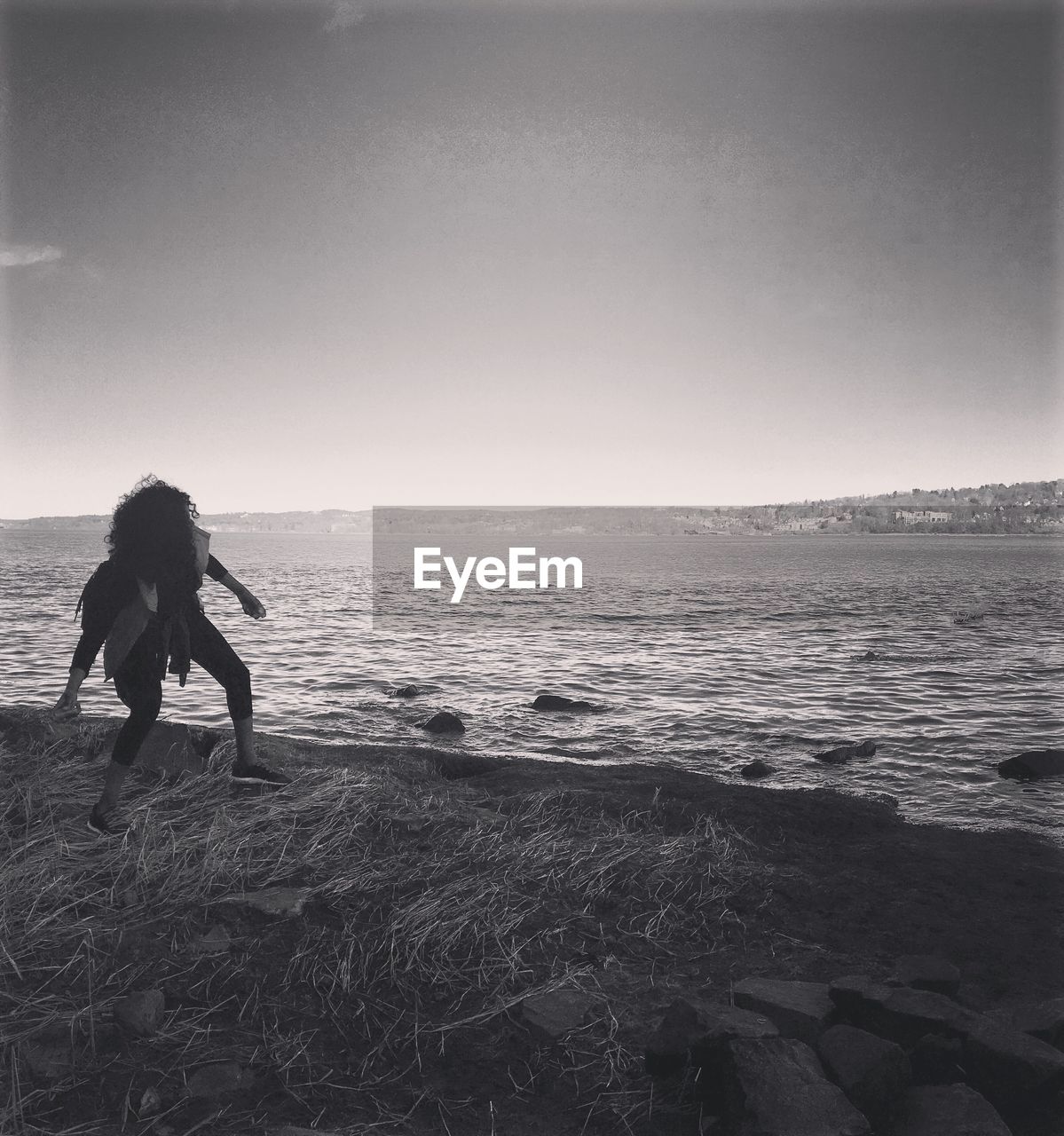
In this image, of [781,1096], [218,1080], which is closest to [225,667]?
[218,1080]

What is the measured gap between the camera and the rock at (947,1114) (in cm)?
312

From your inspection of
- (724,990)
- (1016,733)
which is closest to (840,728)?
(1016,733)

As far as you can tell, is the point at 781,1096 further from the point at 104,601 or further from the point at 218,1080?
the point at 104,601

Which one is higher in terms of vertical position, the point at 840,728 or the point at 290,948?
the point at 290,948

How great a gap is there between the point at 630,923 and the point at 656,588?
175 ft

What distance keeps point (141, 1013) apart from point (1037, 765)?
39.3ft

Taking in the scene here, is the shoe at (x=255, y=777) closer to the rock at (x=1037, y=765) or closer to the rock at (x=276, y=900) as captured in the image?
the rock at (x=276, y=900)

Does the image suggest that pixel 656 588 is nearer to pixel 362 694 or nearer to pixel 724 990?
pixel 362 694

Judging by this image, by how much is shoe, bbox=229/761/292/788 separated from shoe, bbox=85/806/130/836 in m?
1.15

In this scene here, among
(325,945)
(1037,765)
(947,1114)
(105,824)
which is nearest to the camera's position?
(947,1114)

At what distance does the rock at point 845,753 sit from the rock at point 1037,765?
6.30 ft

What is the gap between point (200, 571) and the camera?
6488 millimetres

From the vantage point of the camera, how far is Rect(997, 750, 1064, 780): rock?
1130cm

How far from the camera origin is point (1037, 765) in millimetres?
11305
